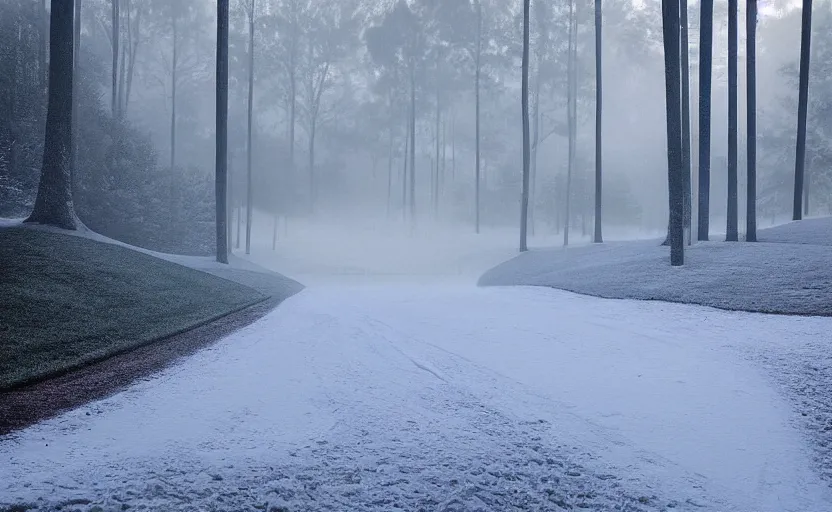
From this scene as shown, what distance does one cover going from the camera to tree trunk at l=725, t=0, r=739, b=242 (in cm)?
1764

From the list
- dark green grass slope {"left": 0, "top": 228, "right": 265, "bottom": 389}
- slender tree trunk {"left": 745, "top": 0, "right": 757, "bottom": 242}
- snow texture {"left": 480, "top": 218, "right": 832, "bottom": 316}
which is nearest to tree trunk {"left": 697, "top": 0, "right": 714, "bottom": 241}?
slender tree trunk {"left": 745, "top": 0, "right": 757, "bottom": 242}

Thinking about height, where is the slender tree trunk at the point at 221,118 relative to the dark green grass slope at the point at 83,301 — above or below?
above

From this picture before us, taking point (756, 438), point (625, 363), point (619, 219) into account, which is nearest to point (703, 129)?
point (625, 363)

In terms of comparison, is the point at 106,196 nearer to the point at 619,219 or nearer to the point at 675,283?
the point at 675,283

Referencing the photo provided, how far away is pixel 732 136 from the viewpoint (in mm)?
17781

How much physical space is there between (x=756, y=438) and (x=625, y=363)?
2.06 m

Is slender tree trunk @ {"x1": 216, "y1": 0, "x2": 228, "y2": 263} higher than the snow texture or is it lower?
higher

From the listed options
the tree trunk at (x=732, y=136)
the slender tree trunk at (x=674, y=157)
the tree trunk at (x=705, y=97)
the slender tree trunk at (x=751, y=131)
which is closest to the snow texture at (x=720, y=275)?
the slender tree trunk at (x=674, y=157)

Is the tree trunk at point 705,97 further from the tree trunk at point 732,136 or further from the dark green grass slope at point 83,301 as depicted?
the dark green grass slope at point 83,301

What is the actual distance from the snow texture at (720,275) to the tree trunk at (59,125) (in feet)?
38.2

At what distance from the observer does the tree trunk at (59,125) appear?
41.3 feet

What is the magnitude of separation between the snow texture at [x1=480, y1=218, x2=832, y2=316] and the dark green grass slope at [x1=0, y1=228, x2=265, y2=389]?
26.6 ft

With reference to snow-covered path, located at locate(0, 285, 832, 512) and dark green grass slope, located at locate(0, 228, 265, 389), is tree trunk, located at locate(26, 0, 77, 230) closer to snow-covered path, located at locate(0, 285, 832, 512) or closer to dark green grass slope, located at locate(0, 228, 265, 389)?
dark green grass slope, located at locate(0, 228, 265, 389)

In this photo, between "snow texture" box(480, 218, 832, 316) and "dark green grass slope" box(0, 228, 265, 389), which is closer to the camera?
"dark green grass slope" box(0, 228, 265, 389)
